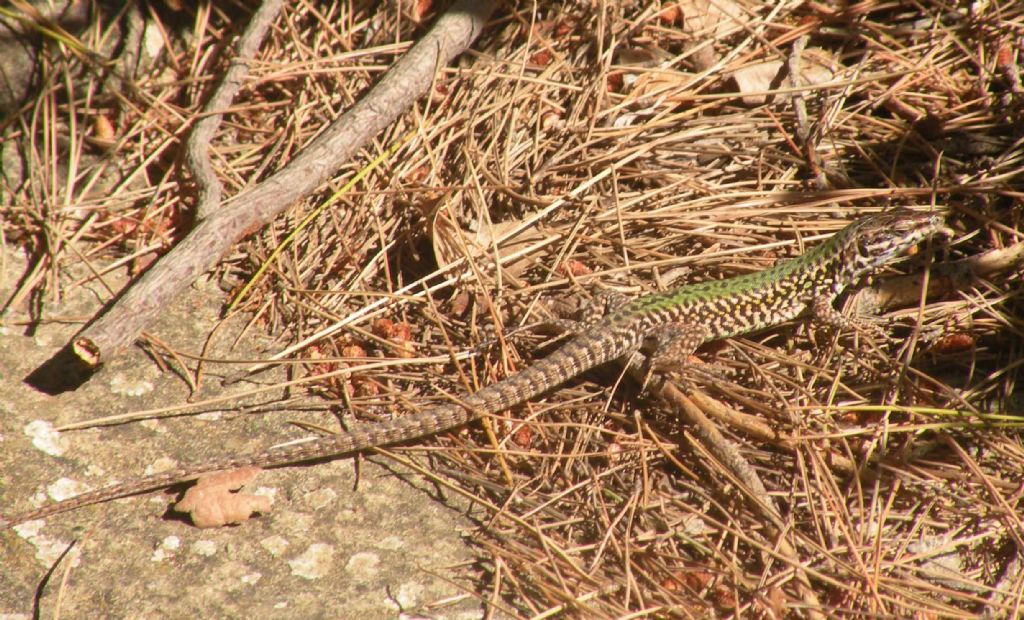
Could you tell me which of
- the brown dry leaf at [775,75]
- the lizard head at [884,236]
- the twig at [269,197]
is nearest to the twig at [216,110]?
the twig at [269,197]

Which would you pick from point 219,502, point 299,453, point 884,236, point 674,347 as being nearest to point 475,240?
point 674,347

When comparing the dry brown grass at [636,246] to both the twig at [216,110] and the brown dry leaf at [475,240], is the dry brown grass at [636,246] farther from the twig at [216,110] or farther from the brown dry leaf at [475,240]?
the twig at [216,110]

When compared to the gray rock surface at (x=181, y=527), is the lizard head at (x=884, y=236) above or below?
below

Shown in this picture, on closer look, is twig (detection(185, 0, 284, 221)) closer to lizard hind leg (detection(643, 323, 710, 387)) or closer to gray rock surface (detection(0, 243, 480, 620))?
gray rock surface (detection(0, 243, 480, 620))

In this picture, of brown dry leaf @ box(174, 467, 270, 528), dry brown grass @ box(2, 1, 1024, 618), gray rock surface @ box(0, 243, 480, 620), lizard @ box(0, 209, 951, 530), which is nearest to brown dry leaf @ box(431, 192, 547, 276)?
dry brown grass @ box(2, 1, 1024, 618)

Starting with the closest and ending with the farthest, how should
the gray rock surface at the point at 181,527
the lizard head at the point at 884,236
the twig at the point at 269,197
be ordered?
1. the gray rock surface at the point at 181,527
2. the twig at the point at 269,197
3. the lizard head at the point at 884,236
